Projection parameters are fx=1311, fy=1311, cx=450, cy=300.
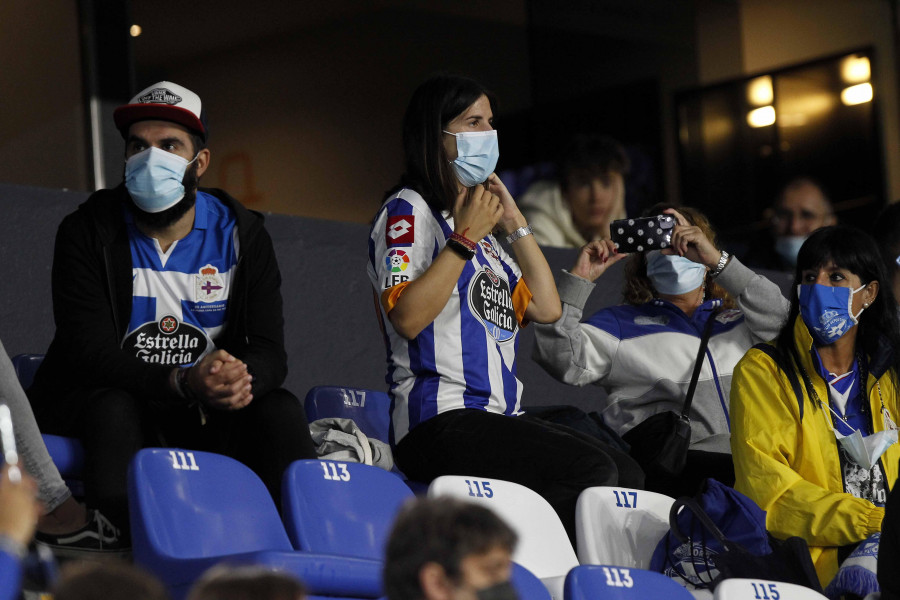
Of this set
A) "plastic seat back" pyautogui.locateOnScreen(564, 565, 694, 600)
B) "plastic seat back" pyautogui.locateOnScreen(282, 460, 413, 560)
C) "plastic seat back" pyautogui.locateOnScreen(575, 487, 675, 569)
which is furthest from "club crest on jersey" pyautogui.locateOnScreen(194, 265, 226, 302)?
"plastic seat back" pyautogui.locateOnScreen(564, 565, 694, 600)

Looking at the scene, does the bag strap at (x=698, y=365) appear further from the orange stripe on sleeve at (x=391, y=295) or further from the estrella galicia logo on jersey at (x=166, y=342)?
the estrella galicia logo on jersey at (x=166, y=342)

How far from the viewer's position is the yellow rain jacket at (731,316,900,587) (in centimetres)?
313

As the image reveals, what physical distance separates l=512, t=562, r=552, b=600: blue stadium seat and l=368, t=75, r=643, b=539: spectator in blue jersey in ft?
1.66

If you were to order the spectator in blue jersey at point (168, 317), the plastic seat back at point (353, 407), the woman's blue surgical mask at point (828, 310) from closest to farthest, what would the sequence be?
the spectator in blue jersey at point (168, 317) < the woman's blue surgical mask at point (828, 310) < the plastic seat back at point (353, 407)

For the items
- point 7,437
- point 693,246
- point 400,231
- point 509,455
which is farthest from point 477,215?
point 7,437

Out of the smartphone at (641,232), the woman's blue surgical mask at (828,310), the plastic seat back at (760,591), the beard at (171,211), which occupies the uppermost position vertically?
the beard at (171,211)

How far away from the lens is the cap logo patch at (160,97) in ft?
10.4

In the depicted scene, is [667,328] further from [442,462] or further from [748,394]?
[442,462]

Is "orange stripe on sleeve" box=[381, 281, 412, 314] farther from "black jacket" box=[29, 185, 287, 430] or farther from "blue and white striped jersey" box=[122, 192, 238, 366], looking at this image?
"blue and white striped jersey" box=[122, 192, 238, 366]

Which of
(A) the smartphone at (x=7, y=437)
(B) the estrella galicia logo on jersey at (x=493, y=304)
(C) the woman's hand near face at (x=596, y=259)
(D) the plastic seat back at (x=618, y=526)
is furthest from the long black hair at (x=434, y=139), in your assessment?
(A) the smartphone at (x=7, y=437)

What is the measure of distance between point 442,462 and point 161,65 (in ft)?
9.50

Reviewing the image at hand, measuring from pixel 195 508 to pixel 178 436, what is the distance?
519mm

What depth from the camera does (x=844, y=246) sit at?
139 inches

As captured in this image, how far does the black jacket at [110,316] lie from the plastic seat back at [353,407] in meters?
0.49
